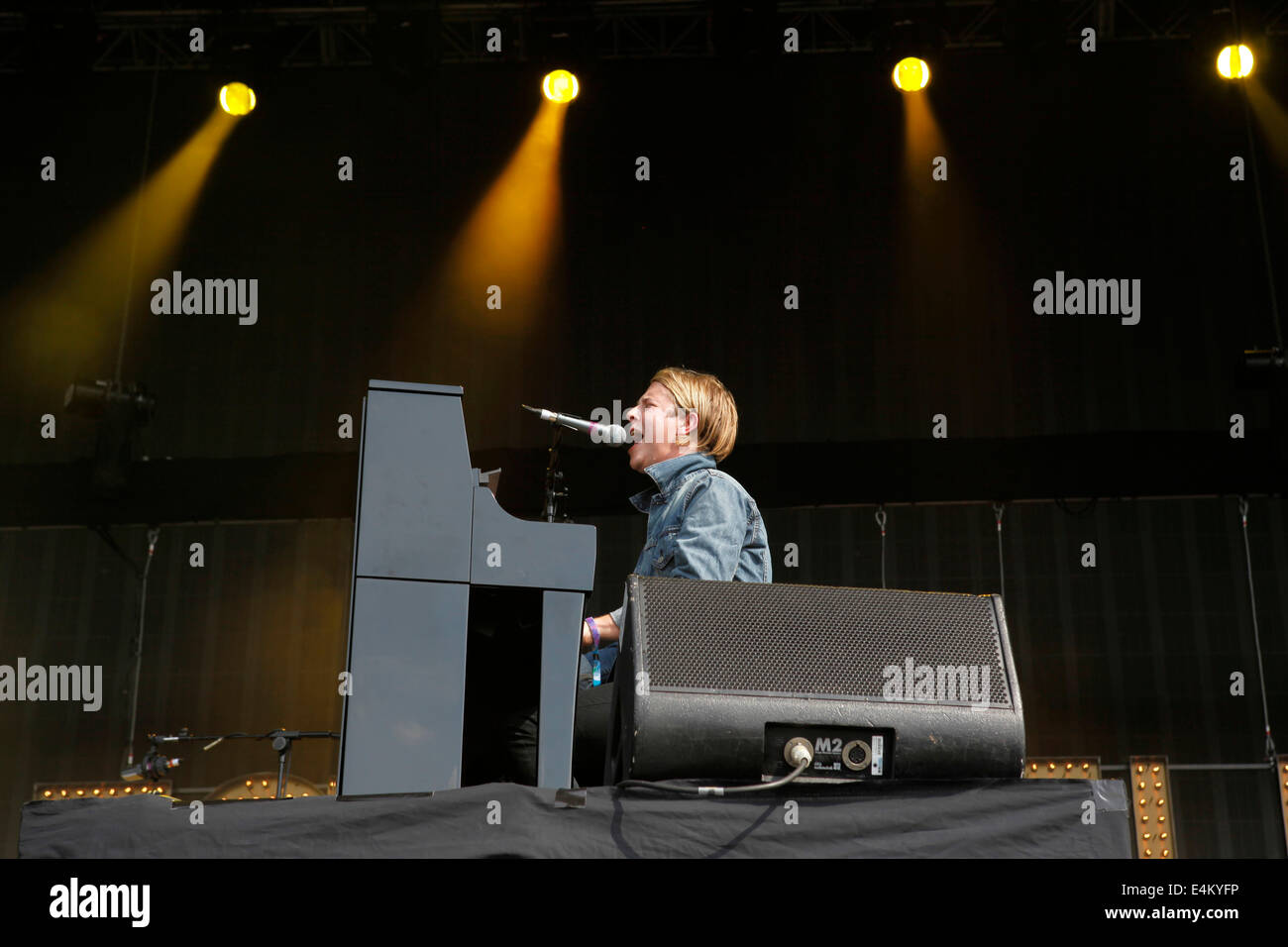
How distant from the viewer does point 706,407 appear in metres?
2.92

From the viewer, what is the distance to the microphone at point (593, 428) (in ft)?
7.98

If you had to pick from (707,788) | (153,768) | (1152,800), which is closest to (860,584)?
(1152,800)

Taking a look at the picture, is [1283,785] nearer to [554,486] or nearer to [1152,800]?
[1152,800]

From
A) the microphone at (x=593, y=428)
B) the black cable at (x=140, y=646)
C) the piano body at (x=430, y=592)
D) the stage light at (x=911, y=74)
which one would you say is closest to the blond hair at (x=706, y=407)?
the microphone at (x=593, y=428)

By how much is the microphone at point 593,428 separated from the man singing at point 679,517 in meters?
0.11

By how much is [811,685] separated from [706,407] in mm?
1113

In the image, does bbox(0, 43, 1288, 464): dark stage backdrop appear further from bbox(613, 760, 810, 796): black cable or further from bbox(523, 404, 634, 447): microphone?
Answer: bbox(613, 760, 810, 796): black cable

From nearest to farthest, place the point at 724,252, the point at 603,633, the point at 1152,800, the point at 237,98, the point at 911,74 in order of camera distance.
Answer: the point at 603,633
the point at 1152,800
the point at 911,74
the point at 237,98
the point at 724,252

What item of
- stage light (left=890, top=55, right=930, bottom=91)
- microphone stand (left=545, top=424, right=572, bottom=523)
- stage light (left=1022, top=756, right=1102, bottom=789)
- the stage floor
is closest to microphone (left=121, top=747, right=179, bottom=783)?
microphone stand (left=545, top=424, right=572, bottom=523)

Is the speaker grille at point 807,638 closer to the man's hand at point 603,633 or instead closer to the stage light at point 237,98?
the man's hand at point 603,633

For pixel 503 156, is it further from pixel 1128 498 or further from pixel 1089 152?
pixel 1128 498

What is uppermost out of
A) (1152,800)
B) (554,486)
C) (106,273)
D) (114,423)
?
(106,273)

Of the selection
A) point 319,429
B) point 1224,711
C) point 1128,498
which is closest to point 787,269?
point 1128,498

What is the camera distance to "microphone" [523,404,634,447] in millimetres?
2432
